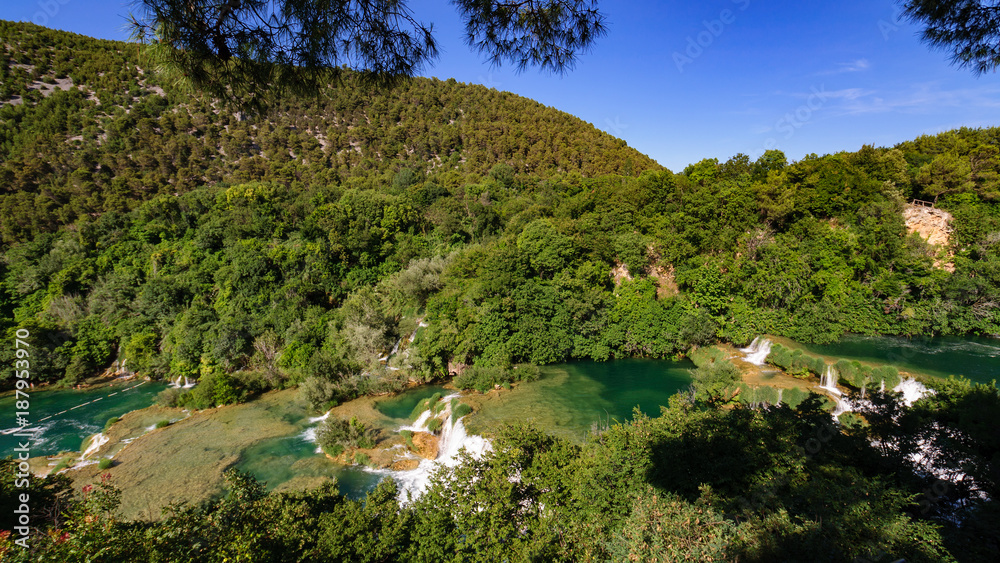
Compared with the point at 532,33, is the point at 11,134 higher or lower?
higher

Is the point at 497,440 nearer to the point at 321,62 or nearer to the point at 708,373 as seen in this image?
the point at 321,62

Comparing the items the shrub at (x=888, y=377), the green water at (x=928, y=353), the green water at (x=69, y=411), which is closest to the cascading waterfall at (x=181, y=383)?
the green water at (x=69, y=411)

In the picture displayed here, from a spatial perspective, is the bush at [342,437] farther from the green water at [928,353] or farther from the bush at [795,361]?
the green water at [928,353]

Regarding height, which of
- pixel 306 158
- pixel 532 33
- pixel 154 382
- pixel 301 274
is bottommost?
pixel 154 382

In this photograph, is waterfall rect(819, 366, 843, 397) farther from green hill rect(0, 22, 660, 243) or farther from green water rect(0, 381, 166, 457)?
green hill rect(0, 22, 660, 243)

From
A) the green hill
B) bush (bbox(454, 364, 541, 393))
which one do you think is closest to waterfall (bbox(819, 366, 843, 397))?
bush (bbox(454, 364, 541, 393))

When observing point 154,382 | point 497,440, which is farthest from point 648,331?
point 154,382

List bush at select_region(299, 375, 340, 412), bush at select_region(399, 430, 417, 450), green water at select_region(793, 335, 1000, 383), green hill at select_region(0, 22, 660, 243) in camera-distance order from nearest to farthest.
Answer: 1. green water at select_region(793, 335, 1000, 383)
2. bush at select_region(399, 430, 417, 450)
3. bush at select_region(299, 375, 340, 412)
4. green hill at select_region(0, 22, 660, 243)
